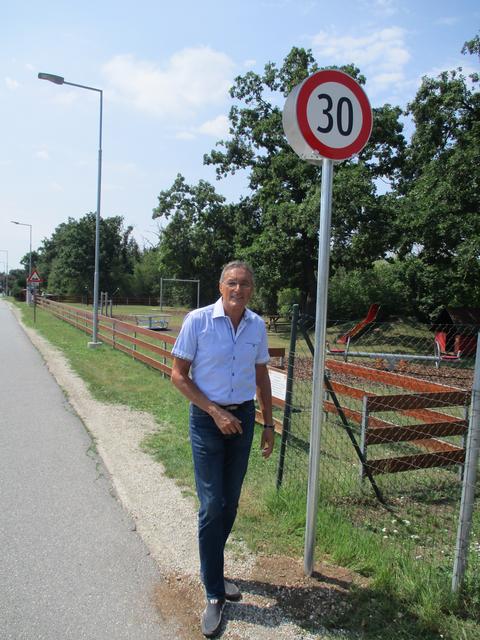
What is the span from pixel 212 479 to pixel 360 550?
4.38 feet

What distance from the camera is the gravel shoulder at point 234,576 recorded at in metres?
2.75

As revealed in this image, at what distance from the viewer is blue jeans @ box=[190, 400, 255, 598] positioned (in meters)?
2.82

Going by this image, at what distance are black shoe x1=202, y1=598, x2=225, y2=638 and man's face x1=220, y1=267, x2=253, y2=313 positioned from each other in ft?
5.24

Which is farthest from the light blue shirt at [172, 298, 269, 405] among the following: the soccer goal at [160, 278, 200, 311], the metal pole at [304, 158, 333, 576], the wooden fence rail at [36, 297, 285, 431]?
the soccer goal at [160, 278, 200, 311]

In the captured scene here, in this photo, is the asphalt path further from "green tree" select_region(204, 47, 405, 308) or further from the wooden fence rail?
"green tree" select_region(204, 47, 405, 308)

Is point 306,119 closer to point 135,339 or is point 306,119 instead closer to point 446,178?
point 135,339

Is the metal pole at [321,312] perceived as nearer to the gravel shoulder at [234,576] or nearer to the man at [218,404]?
the man at [218,404]

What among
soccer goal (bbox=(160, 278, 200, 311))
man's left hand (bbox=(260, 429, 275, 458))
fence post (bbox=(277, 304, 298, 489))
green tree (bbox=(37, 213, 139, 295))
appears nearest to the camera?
man's left hand (bbox=(260, 429, 275, 458))

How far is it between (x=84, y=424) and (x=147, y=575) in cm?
409

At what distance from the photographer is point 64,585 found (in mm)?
3080

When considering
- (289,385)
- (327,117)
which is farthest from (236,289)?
(289,385)

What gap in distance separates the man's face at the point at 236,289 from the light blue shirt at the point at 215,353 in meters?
0.06

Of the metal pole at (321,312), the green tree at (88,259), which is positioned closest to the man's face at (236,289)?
the metal pole at (321,312)

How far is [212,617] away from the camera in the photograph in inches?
108
